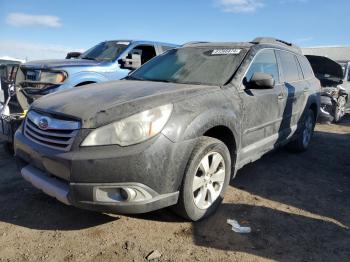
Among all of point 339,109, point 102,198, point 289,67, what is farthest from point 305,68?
point 339,109

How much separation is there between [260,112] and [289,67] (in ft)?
4.86

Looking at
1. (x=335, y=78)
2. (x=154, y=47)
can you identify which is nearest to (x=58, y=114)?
(x=154, y=47)

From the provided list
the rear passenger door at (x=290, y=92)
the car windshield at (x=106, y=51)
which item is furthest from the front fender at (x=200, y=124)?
the car windshield at (x=106, y=51)

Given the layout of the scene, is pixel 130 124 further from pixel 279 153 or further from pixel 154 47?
pixel 154 47

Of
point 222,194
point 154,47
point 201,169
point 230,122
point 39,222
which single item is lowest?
point 39,222

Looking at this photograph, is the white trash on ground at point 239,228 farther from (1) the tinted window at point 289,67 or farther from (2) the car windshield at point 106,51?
(2) the car windshield at point 106,51

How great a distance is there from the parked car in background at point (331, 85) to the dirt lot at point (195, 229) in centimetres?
597

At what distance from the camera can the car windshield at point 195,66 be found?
398cm

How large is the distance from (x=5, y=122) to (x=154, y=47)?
4.18 metres

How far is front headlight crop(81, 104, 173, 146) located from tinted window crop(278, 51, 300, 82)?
2880 mm

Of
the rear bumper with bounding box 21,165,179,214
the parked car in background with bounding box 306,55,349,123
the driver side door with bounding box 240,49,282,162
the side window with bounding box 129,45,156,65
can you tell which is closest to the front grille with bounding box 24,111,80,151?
the rear bumper with bounding box 21,165,179,214

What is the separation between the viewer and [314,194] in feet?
14.3

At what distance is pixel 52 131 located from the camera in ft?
9.93

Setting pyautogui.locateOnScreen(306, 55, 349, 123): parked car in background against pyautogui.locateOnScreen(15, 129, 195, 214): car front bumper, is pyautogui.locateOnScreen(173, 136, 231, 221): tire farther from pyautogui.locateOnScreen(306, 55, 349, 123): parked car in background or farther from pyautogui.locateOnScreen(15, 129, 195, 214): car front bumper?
pyautogui.locateOnScreen(306, 55, 349, 123): parked car in background
